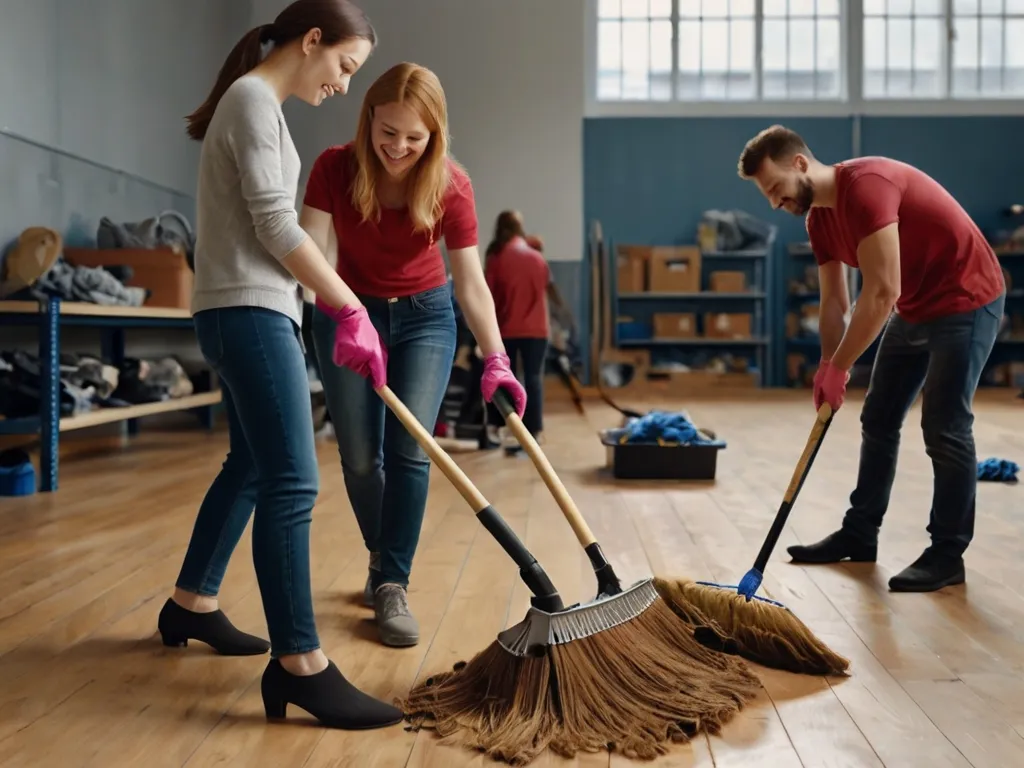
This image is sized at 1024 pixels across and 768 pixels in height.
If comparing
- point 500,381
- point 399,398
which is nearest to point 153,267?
point 399,398

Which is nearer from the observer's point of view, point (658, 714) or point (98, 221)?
point (658, 714)

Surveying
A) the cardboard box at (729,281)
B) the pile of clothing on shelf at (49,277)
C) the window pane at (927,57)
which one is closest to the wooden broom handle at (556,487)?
the pile of clothing on shelf at (49,277)

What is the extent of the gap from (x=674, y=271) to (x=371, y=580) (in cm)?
847

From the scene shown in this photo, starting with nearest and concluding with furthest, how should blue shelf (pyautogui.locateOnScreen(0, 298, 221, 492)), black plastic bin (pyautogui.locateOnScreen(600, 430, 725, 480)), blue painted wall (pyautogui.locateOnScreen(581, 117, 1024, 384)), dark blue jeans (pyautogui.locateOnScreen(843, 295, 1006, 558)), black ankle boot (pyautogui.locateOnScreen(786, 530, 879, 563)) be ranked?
dark blue jeans (pyautogui.locateOnScreen(843, 295, 1006, 558)) → black ankle boot (pyautogui.locateOnScreen(786, 530, 879, 563)) → blue shelf (pyautogui.locateOnScreen(0, 298, 221, 492)) → black plastic bin (pyautogui.locateOnScreen(600, 430, 725, 480)) → blue painted wall (pyautogui.locateOnScreen(581, 117, 1024, 384))

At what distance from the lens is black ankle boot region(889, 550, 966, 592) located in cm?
276

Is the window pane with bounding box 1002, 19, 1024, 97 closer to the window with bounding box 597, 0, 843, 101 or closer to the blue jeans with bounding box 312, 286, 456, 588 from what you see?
the window with bounding box 597, 0, 843, 101

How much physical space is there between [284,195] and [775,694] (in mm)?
1268

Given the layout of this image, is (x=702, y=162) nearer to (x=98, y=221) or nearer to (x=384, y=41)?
(x=384, y=41)

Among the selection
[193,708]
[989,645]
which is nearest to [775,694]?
[989,645]

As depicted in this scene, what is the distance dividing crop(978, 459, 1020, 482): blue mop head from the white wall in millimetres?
6502

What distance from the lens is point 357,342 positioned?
1903 millimetres

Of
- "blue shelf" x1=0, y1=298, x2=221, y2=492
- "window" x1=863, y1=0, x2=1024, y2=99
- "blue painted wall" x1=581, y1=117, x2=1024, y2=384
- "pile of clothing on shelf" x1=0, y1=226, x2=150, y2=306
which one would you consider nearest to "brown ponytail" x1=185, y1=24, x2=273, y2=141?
"blue shelf" x1=0, y1=298, x2=221, y2=492

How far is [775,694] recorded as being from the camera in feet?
6.58

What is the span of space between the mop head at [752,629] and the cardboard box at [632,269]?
338 inches
